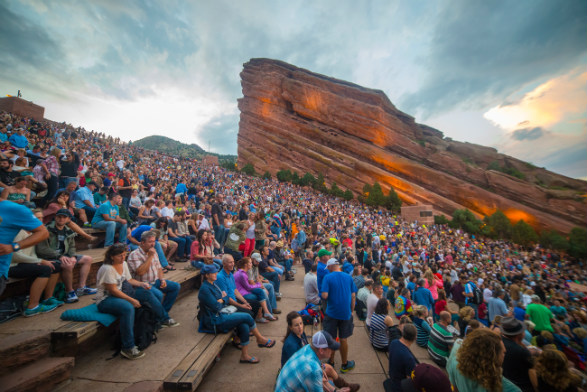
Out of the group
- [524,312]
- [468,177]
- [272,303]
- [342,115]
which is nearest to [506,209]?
[468,177]

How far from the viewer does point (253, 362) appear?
3.82m

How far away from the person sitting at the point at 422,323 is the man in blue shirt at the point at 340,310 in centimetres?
202

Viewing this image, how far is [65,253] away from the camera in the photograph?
12.6 ft

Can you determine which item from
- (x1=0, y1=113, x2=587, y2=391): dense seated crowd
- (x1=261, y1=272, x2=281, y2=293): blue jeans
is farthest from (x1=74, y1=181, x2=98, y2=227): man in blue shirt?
(x1=261, y1=272, x2=281, y2=293): blue jeans

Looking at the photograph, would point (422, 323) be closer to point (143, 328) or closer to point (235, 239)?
point (235, 239)

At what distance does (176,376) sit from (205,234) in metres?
3.55

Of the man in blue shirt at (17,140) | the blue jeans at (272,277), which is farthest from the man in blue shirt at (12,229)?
the man in blue shirt at (17,140)

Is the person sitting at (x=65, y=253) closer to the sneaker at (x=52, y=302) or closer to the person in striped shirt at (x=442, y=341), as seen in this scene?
the sneaker at (x=52, y=302)

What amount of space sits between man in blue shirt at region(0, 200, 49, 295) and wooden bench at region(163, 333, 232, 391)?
2.23 m

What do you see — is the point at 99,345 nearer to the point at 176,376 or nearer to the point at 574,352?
the point at 176,376

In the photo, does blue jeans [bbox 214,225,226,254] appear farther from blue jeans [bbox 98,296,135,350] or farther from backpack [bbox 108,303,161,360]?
blue jeans [bbox 98,296,135,350]

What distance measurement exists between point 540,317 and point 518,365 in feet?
15.6

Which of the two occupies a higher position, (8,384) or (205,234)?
(205,234)

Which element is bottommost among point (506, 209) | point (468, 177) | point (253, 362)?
point (253, 362)
